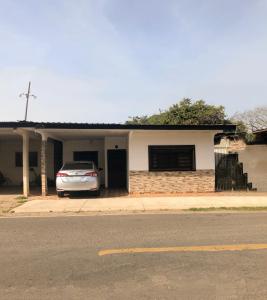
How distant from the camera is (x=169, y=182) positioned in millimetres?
17734

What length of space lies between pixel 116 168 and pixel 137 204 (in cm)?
750

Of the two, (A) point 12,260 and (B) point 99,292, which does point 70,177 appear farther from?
(B) point 99,292

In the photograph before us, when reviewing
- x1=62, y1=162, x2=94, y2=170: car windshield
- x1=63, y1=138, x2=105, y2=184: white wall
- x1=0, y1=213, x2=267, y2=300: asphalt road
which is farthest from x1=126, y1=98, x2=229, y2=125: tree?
x1=0, y1=213, x2=267, y2=300: asphalt road

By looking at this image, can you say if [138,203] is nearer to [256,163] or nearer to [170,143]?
[170,143]

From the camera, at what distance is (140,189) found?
58.0 feet

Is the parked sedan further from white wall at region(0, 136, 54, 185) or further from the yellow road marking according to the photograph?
the yellow road marking

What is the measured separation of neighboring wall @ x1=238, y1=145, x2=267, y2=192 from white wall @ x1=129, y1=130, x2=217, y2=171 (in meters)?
2.42

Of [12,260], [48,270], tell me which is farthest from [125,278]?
[12,260]

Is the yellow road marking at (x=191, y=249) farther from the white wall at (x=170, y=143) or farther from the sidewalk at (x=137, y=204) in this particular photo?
the white wall at (x=170, y=143)

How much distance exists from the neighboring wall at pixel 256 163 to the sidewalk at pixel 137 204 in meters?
3.34

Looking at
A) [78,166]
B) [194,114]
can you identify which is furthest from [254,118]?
[78,166]

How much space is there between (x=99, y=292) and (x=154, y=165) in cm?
1312

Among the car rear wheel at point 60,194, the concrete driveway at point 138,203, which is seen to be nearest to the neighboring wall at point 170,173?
the concrete driveway at point 138,203

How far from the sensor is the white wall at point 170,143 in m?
17.8
